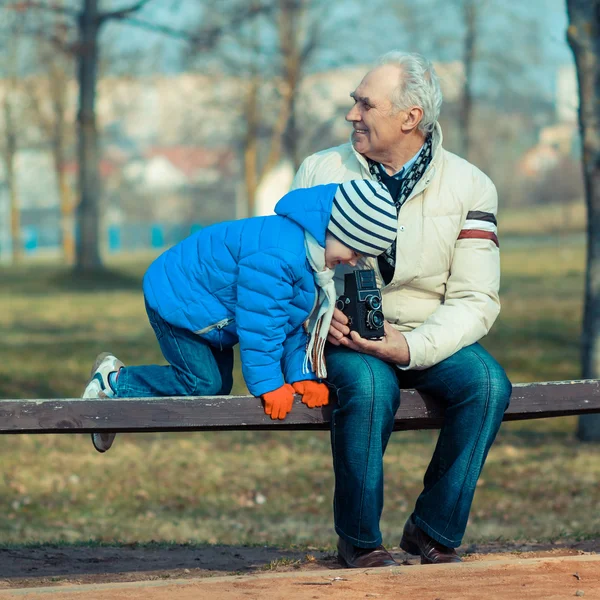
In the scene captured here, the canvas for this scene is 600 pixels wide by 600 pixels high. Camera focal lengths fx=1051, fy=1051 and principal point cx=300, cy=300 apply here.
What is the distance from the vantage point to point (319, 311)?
3.41 m

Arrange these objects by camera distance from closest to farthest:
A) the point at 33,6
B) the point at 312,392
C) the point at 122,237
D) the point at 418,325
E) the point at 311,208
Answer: the point at 311,208 < the point at 312,392 < the point at 418,325 < the point at 33,6 < the point at 122,237

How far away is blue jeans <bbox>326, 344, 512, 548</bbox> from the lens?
3.35 metres

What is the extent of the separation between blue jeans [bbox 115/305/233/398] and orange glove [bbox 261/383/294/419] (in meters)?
0.35

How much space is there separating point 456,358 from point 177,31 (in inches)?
575

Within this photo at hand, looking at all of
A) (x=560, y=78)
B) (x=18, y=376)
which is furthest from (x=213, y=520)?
(x=560, y=78)

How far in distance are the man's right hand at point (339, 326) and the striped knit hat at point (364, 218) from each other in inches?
9.2

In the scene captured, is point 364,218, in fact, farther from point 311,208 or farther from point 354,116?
point 354,116

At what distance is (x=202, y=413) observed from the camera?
3.43 m

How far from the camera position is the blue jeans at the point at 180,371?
3609 millimetres

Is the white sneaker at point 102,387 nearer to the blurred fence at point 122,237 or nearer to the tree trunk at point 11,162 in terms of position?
the tree trunk at point 11,162

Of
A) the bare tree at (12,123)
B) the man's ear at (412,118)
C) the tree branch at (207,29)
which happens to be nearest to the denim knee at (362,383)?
the man's ear at (412,118)

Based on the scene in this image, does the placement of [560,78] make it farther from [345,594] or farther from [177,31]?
[345,594]

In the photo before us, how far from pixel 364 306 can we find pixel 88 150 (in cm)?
1754

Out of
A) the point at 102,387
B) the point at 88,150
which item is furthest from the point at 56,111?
the point at 102,387
